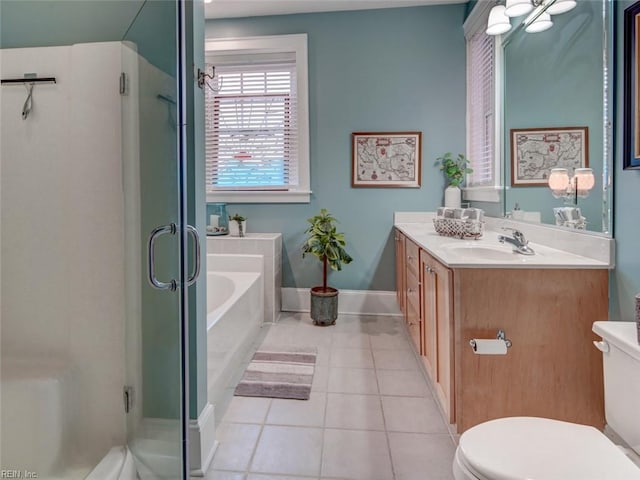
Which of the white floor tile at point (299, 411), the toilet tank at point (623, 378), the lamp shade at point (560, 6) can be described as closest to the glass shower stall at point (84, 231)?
the white floor tile at point (299, 411)

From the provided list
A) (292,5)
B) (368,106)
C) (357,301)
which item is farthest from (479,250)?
(292,5)

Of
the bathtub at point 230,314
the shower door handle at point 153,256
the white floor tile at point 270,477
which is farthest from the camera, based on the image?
the bathtub at point 230,314

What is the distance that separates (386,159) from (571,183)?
1.84 m

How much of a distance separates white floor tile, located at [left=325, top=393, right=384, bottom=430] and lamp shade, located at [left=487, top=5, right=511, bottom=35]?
2499 mm

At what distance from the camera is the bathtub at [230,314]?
6.61ft

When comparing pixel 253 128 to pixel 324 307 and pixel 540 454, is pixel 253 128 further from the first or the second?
pixel 540 454

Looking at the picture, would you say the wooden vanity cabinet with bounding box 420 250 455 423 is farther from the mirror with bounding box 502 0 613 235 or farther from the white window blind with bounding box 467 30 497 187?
the white window blind with bounding box 467 30 497 187

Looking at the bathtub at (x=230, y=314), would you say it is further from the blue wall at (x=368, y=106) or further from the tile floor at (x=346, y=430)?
the blue wall at (x=368, y=106)

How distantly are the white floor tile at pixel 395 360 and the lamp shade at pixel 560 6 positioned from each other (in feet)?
7.12

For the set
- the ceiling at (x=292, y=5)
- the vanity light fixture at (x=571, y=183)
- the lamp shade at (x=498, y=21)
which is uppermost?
the ceiling at (x=292, y=5)

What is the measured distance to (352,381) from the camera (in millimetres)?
2279

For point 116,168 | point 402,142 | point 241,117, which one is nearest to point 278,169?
point 241,117

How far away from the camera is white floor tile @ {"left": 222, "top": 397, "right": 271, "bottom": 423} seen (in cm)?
189

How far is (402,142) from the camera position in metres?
3.43
